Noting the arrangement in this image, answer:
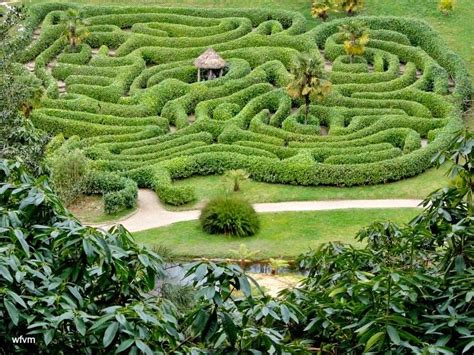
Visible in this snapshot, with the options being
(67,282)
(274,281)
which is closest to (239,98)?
(274,281)

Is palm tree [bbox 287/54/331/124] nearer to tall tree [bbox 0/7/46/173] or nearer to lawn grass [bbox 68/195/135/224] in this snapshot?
lawn grass [bbox 68/195/135/224]

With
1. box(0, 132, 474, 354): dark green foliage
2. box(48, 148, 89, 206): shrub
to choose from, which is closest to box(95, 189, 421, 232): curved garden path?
box(48, 148, 89, 206): shrub

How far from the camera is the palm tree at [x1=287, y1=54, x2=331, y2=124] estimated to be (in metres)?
46.4

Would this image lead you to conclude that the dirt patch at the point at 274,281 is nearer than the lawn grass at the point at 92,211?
Yes

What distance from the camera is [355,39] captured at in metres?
53.2

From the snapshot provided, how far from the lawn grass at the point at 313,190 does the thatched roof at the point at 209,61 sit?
33.9ft

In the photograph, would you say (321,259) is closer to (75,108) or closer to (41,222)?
(41,222)

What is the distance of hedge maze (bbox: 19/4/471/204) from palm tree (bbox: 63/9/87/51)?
28.8 inches

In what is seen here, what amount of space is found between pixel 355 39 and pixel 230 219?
1841cm

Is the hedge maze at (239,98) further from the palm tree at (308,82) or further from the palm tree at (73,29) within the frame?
the palm tree at (308,82)

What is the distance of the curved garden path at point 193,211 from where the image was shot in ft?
130

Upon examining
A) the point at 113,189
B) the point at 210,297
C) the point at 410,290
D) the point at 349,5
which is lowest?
the point at 113,189

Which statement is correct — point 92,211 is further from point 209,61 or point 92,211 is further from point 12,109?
point 209,61

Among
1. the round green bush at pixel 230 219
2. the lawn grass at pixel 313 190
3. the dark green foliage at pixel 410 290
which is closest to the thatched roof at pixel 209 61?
the lawn grass at pixel 313 190
